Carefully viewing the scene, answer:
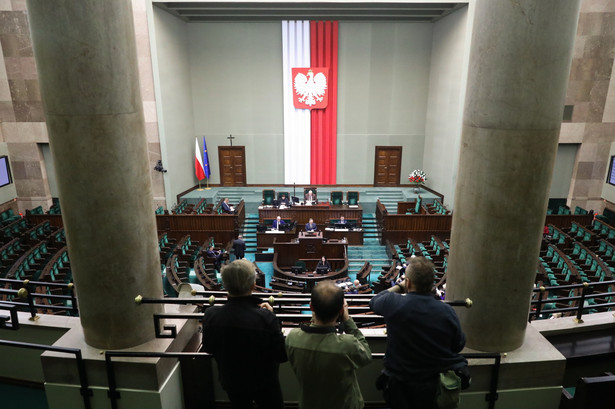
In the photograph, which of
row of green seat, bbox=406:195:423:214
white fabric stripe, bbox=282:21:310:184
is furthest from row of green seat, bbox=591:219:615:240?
white fabric stripe, bbox=282:21:310:184

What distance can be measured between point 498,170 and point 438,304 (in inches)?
42.4

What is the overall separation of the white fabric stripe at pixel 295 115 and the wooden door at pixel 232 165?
1.88 m

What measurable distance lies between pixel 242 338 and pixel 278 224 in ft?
34.6

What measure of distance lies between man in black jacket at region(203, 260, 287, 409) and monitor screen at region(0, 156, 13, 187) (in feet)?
52.8

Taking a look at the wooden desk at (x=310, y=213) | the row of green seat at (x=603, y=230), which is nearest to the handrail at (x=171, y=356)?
the row of green seat at (x=603, y=230)

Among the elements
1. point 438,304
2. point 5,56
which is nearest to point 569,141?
point 438,304

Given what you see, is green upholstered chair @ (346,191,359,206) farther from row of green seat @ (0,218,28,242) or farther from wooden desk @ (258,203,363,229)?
row of green seat @ (0,218,28,242)

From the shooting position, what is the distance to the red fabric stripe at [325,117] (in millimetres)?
16500

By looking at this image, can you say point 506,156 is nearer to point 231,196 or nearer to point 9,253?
point 9,253

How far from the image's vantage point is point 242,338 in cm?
220

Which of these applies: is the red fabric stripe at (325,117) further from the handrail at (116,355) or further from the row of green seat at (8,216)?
the handrail at (116,355)

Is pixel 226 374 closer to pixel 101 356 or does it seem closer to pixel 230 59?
pixel 101 356

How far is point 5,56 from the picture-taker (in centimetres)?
1420

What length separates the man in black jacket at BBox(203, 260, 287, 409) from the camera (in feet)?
7.24
